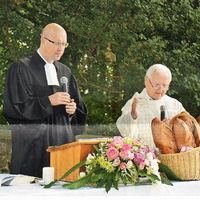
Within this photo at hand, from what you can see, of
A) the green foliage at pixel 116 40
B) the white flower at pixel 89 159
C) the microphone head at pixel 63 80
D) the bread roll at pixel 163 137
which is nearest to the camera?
the white flower at pixel 89 159

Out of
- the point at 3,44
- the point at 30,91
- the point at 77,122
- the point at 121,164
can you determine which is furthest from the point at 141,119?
the point at 3,44

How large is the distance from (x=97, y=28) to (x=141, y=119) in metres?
1.22

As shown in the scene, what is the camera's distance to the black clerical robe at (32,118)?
2596 mm

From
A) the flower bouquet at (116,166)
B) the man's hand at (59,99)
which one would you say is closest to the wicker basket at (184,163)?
the flower bouquet at (116,166)

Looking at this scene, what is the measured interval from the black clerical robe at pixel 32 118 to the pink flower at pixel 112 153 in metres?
0.89

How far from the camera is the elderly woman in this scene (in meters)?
2.57

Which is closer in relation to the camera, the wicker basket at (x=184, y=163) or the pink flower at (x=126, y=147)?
the pink flower at (x=126, y=147)

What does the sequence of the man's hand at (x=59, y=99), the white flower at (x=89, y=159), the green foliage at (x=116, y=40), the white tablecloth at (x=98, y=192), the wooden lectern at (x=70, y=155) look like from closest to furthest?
the white tablecloth at (x=98, y=192), the white flower at (x=89, y=159), the wooden lectern at (x=70, y=155), the man's hand at (x=59, y=99), the green foliage at (x=116, y=40)

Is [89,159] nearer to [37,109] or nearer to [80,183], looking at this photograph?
[80,183]

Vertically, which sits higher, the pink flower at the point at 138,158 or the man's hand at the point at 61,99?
the man's hand at the point at 61,99

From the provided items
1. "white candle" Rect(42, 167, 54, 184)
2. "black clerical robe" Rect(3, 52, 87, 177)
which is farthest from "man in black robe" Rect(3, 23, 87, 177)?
"white candle" Rect(42, 167, 54, 184)

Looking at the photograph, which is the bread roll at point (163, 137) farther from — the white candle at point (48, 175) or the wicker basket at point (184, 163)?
the white candle at point (48, 175)

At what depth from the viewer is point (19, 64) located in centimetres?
269

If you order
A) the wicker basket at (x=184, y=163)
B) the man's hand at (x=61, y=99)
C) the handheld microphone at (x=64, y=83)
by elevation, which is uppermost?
the handheld microphone at (x=64, y=83)
